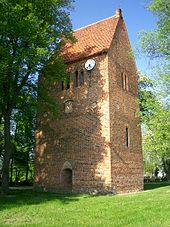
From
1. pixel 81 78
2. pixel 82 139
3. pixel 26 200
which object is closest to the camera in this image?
pixel 26 200

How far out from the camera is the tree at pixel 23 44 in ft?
54.4

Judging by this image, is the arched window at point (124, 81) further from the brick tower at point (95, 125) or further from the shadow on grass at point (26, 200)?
the shadow on grass at point (26, 200)

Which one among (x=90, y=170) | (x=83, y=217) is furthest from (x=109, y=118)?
(x=83, y=217)

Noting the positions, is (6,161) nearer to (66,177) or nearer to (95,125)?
(66,177)

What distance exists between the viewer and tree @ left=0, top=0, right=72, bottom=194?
1659 centimetres

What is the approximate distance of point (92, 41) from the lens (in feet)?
78.3

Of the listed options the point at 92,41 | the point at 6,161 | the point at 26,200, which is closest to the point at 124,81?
the point at 92,41

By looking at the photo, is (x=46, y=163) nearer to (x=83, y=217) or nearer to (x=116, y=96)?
(x=116, y=96)

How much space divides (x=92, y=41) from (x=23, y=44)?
24.9 feet

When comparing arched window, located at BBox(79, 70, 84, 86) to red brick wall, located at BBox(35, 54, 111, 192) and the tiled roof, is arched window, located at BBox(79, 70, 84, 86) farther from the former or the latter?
the tiled roof

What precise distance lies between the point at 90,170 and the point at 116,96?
19.0 feet

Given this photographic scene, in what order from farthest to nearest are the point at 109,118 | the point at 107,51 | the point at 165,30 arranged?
the point at 107,51 < the point at 109,118 < the point at 165,30

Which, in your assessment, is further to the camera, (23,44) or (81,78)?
(81,78)

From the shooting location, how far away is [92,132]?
20.8 meters
